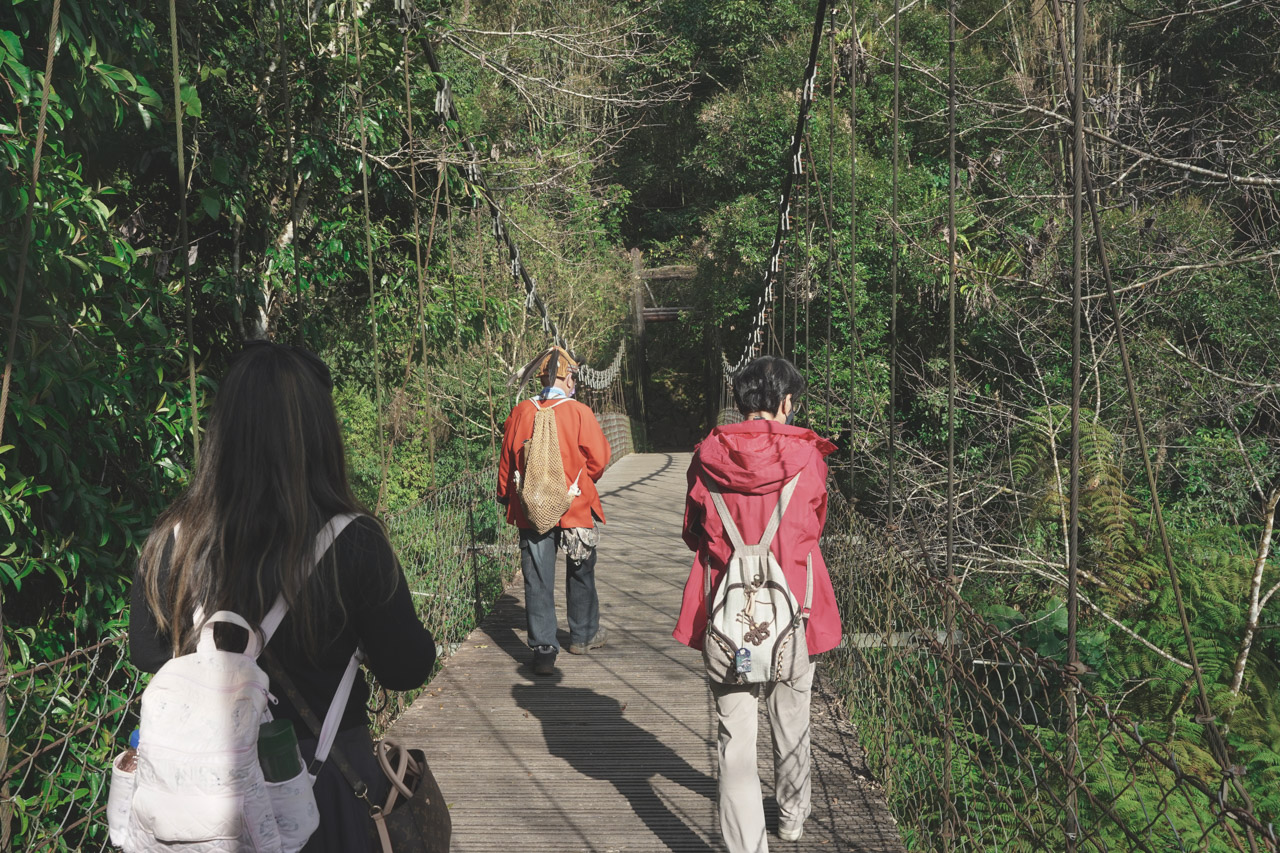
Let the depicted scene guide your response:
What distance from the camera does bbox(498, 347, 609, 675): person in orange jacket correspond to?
325 cm

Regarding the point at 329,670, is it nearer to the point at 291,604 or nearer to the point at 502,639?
the point at 291,604

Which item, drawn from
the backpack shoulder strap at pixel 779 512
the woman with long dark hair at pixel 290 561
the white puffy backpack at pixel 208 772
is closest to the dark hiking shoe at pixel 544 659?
the backpack shoulder strap at pixel 779 512

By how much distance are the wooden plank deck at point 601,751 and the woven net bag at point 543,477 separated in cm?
54

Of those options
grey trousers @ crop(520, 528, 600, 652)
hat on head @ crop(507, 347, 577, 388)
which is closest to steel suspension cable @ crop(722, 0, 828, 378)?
hat on head @ crop(507, 347, 577, 388)

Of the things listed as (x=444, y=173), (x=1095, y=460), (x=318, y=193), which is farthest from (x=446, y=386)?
(x=1095, y=460)

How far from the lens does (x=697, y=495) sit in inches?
78.0

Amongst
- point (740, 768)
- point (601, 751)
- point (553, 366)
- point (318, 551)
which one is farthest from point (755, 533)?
point (553, 366)

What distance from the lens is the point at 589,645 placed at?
3.61 m

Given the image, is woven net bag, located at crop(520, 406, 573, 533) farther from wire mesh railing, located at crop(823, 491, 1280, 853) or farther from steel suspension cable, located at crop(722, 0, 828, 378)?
steel suspension cable, located at crop(722, 0, 828, 378)

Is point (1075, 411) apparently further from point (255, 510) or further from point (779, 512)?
point (255, 510)

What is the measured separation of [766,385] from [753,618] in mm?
448

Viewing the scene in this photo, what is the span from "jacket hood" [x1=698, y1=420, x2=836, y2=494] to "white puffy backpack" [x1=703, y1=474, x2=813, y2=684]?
49 mm

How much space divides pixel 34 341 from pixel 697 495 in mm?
1511

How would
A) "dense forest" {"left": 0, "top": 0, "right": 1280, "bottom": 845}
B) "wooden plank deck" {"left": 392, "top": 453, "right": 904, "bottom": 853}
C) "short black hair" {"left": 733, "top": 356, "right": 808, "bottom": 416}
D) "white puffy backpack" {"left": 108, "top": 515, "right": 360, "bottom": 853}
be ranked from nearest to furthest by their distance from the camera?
"white puffy backpack" {"left": 108, "top": 515, "right": 360, "bottom": 853} < "short black hair" {"left": 733, "top": 356, "right": 808, "bottom": 416} < "wooden plank deck" {"left": 392, "top": 453, "right": 904, "bottom": 853} < "dense forest" {"left": 0, "top": 0, "right": 1280, "bottom": 845}
